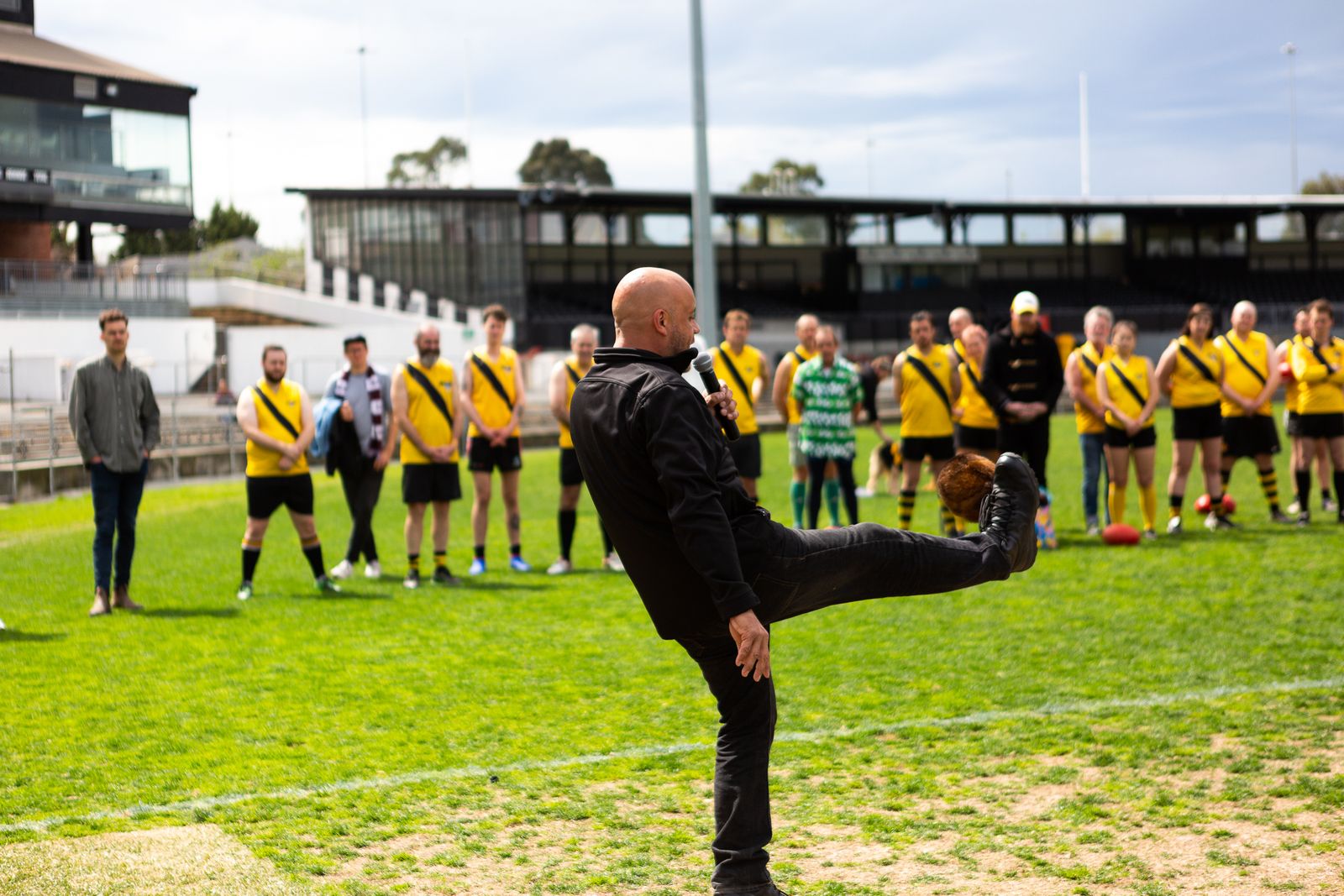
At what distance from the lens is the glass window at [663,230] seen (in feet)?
184

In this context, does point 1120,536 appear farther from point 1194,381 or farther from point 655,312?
point 655,312

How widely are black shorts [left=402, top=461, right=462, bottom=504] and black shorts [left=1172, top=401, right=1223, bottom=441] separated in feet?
21.5

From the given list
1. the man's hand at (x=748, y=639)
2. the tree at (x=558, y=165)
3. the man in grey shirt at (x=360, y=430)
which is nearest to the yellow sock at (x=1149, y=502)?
the man in grey shirt at (x=360, y=430)

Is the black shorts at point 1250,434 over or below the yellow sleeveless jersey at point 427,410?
below

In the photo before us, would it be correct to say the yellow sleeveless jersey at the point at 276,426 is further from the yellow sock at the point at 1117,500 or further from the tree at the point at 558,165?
the tree at the point at 558,165

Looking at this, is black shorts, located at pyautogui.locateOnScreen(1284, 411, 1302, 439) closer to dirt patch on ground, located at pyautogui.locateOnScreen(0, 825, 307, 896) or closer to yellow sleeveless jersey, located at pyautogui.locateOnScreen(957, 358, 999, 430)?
yellow sleeveless jersey, located at pyautogui.locateOnScreen(957, 358, 999, 430)

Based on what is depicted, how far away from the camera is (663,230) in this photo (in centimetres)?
5628

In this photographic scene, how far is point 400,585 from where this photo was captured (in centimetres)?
1088

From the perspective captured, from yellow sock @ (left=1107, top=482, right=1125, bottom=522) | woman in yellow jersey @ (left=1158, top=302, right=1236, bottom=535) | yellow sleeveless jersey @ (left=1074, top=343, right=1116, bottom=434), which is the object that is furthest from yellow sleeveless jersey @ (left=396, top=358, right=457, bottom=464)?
woman in yellow jersey @ (left=1158, top=302, right=1236, bottom=535)

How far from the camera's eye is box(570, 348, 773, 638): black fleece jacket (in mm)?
3643

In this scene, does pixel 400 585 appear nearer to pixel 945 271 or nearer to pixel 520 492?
pixel 520 492

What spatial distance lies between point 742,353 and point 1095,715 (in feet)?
18.8

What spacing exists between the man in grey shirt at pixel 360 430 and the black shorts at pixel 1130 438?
6.23m

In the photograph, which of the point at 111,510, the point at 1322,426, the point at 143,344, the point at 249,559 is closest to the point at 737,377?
the point at 249,559
